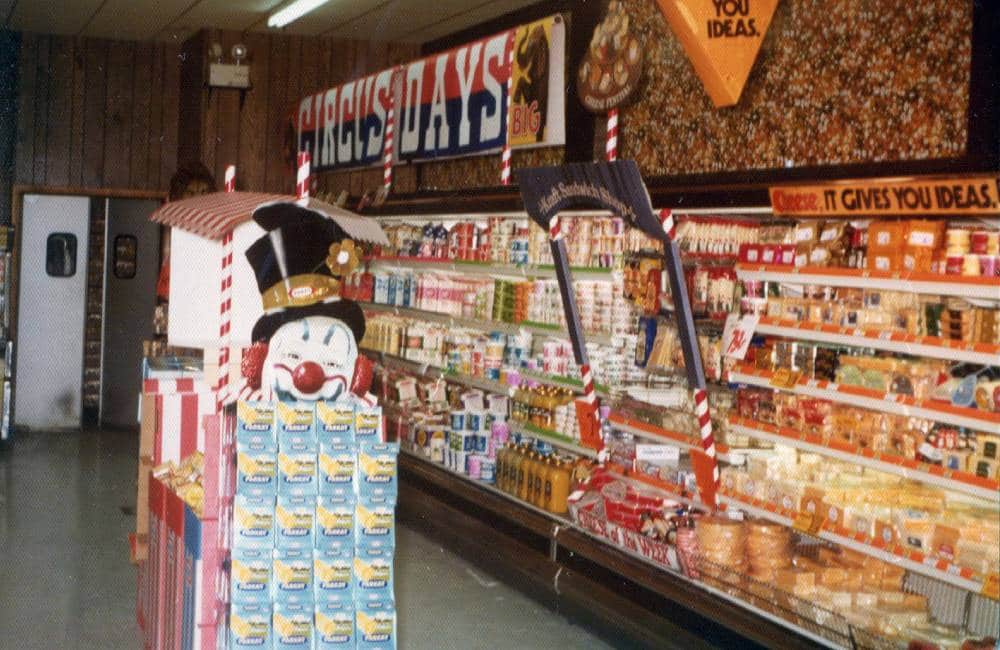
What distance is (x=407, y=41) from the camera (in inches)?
486

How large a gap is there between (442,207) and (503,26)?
1.45m

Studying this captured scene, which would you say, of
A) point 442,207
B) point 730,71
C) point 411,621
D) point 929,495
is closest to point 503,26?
point 442,207

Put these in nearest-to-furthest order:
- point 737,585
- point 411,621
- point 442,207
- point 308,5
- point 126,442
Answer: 1. point 737,585
2. point 411,621
3. point 442,207
4. point 308,5
5. point 126,442

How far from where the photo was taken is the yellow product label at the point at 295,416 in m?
4.71

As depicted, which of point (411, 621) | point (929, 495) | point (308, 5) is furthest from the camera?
point (308, 5)

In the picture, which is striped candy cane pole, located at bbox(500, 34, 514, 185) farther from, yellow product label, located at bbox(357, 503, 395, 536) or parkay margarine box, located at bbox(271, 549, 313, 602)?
parkay margarine box, located at bbox(271, 549, 313, 602)

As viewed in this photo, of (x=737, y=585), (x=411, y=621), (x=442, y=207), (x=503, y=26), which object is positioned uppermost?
(x=503, y=26)

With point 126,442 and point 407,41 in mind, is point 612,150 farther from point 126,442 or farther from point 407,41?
point 126,442

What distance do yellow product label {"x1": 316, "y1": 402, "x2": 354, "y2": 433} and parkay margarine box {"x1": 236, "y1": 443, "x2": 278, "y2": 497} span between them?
0.23 m

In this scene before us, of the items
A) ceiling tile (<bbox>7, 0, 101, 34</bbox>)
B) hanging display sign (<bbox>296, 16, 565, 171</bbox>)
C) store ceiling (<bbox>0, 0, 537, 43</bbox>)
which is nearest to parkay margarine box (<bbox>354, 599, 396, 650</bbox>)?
hanging display sign (<bbox>296, 16, 565, 171</bbox>)

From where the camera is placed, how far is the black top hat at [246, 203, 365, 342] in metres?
5.10

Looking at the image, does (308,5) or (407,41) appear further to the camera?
(407,41)

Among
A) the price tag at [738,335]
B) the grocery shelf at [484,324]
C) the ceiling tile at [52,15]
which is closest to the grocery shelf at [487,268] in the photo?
the grocery shelf at [484,324]

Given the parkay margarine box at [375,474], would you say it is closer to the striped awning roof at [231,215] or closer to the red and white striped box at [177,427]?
the striped awning roof at [231,215]
